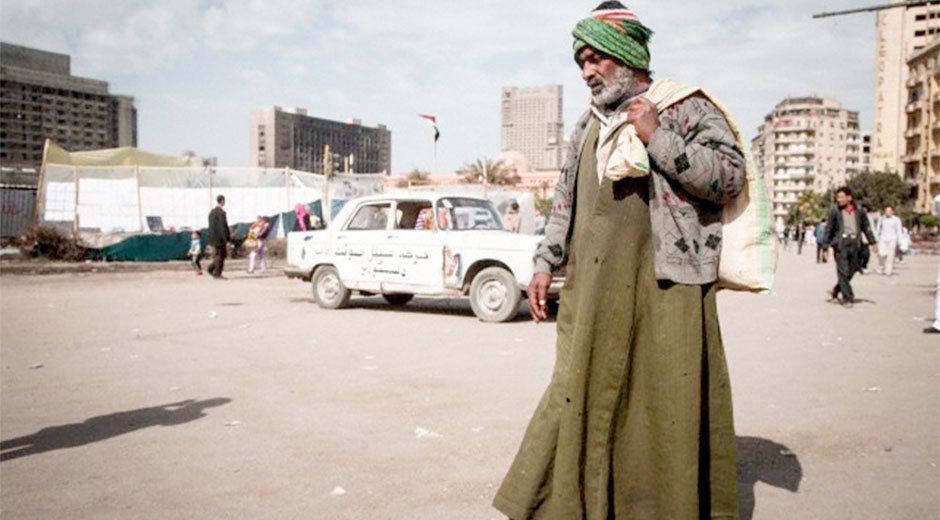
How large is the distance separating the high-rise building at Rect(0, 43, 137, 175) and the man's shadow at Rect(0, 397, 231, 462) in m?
117

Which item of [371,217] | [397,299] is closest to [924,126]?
[397,299]

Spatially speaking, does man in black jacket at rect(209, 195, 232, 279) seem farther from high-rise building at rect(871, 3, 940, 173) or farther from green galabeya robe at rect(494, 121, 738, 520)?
high-rise building at rect(871, 3, 940, 173)

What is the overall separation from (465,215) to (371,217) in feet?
4.92

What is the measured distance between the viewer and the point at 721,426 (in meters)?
2.68

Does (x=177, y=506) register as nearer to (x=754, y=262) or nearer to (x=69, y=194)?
(x=754, y=262)

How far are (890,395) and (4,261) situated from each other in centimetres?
2078

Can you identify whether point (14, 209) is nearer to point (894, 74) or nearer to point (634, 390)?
point (634, 390)

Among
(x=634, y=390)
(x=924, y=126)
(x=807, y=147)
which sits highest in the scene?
(x=807, y=147)

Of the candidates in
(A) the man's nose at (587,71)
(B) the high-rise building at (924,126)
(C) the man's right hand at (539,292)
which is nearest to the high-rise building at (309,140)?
(B) the high-rise building at (924,126)

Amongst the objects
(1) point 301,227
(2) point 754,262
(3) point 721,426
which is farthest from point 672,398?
(1) point 301,227

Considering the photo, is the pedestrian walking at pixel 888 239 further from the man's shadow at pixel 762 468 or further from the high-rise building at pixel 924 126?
the high-rise building at pixel 924 126

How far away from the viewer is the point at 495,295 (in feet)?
33.2

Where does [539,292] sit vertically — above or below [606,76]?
below

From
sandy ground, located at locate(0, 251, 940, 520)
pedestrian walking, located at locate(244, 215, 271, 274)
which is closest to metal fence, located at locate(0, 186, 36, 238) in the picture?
pedestrian walking, located at locate(244, 215, 271, 274)
